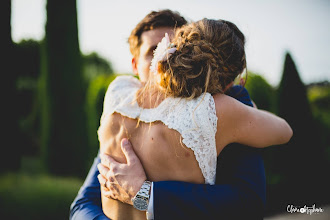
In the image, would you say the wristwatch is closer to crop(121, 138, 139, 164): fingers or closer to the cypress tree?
crop(121, 138, 139, 164): fingers

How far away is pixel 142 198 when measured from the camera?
155cm

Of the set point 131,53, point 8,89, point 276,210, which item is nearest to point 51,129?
point 8,89

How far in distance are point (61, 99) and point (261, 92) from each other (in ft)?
18.6

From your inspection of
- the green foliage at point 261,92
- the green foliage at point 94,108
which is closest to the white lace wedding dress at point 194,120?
the green foliage at point 261,92

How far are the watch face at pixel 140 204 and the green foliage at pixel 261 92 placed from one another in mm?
5582

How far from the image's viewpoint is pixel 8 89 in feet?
18.2

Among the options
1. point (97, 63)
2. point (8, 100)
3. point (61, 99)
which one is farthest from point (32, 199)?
Result: point (97, 63)

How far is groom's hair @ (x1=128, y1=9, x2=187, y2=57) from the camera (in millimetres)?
2277

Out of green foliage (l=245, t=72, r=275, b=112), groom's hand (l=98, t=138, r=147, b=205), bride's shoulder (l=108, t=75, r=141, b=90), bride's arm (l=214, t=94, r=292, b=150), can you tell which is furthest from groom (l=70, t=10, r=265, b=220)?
green foliage (l=245, t=72, r=275, b=112)

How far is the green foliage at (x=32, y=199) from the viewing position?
16.0ft

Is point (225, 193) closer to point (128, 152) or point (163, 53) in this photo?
point (128, 152)

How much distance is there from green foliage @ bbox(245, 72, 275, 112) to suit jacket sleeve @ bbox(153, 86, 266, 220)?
16.8ft

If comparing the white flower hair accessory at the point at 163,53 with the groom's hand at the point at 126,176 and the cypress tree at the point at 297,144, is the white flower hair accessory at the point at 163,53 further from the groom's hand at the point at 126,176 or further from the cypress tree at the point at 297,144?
the cypress tree at the point at 297,144

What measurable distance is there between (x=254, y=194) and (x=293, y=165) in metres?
5.13
